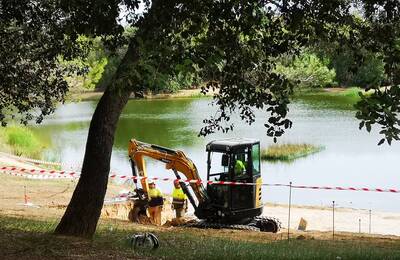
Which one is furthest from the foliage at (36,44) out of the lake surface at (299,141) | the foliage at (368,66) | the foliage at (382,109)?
the lake surface at (299,141)

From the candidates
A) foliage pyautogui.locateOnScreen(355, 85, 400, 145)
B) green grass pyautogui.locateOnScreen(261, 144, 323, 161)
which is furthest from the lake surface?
foliage pyautogui.locateOnScreen(355, 85, 400, 145)

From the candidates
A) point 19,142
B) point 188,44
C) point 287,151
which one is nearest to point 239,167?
point 188,44

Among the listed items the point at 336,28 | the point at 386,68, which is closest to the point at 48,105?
the point at 336,28

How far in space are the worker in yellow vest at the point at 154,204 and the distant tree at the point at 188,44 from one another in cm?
559

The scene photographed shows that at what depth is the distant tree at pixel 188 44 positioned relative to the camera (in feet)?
16.0

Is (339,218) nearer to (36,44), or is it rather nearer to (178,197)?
(178,197)

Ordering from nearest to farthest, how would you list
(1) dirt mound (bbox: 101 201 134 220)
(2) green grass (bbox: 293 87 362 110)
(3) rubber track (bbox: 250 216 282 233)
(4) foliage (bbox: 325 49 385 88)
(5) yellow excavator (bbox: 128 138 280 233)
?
(4) foliage (bbox: 325 49 385 88), (5) yellow excavator (bbox: 128 138 280 233), (3) rubber track (bbox: 250 216 282 233), (1) dirt mound (bbox: 101 201 134 220), (2) green grass (bbox: 293 87 362 110)

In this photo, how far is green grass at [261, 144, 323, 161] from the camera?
98.3 feet

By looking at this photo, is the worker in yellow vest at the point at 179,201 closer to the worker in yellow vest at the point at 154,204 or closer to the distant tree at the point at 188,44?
the worker in yellow vest at the point at 154,204

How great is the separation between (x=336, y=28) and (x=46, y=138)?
34.2 m

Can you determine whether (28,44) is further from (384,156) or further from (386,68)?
(384,156)

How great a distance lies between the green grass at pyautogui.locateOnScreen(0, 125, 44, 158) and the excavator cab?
664 inches

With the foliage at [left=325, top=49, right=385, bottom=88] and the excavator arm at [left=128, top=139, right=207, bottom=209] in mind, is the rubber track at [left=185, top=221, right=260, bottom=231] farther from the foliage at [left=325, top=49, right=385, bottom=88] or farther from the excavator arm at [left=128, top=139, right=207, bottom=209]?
the foliage at [left=325, top=49, right=385, bottom=88]

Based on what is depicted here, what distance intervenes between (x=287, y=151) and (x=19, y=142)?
1358 centimetres
